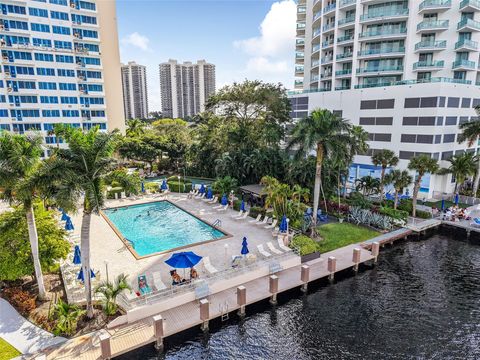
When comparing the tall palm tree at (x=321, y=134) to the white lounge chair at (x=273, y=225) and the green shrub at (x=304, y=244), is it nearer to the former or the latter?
the white lounge chair at (x=273, y=225)

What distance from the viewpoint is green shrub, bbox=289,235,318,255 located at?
77.6ft

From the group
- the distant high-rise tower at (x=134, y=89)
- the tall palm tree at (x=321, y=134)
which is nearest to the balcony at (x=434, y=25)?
the tall palm tree at (x=321, y=134)

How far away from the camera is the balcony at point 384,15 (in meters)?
44.5

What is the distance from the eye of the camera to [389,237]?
91.1ft

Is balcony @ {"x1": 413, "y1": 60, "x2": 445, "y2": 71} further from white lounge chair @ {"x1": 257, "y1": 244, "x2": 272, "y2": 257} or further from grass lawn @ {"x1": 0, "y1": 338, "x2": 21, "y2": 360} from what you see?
grass lawn @ {"x1": 0, "y1": 338, "x2": 21, "y2": 360}

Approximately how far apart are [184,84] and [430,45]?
458 feet

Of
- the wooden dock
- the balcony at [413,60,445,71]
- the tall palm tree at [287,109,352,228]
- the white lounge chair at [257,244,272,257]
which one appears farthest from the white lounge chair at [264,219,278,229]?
the balcony at [413,60,445,71]

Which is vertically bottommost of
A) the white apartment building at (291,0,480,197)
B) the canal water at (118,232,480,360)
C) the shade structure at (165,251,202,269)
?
the canal water at (118,232,480,360)

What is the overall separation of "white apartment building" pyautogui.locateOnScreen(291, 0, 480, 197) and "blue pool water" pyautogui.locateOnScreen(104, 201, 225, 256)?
27.3 meters

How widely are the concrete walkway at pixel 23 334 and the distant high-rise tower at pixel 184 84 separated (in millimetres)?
156124

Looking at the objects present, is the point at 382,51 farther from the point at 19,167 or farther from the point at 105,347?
the point at 105,347

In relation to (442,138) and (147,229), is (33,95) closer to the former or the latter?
(147,229)

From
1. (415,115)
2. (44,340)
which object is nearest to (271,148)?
(415,115)

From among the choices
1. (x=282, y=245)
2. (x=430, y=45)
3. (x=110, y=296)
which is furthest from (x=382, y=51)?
(x=110, y=296)
